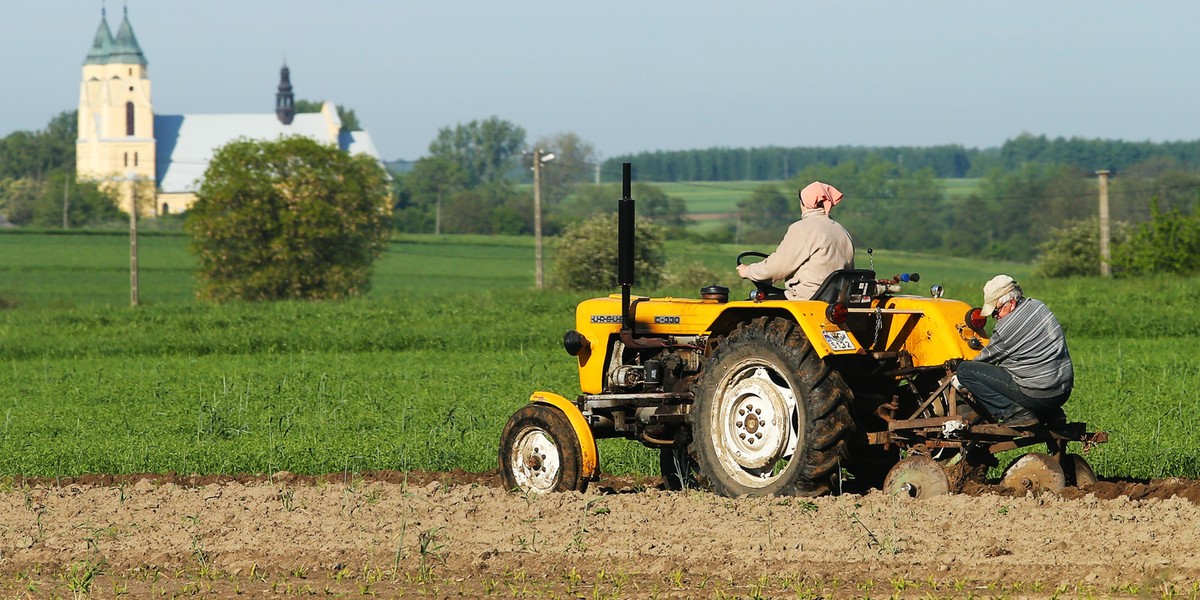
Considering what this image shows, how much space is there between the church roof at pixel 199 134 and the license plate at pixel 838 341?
13467 centimetres

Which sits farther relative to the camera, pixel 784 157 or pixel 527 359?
pixel 784 157

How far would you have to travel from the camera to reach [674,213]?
93.9 meters

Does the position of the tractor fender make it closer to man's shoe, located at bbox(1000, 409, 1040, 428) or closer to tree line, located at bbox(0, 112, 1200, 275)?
man's shoe, located at bbox(1000, 409, 1040, 428)

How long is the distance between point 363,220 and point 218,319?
2929cm

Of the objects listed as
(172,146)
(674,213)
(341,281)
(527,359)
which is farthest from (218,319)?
(172,146)

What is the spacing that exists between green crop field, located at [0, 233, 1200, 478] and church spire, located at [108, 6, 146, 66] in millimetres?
122330

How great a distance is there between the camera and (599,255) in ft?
150

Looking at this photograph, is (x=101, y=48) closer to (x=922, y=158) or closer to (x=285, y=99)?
(x=285, y=99)

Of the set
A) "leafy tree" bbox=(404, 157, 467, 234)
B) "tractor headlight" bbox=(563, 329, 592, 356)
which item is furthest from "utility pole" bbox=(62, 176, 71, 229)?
"tractor headlight" bbox=(563, 329, 592, 356)

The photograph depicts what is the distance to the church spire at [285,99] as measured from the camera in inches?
5797

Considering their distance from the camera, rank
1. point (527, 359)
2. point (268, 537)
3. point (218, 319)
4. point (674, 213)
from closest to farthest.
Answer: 1. point (268, 537)
2. point (527, 359)
3. point (218, 319)
4. point (674, 213)

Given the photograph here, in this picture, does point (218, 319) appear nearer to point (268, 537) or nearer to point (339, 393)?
point (339, 393)

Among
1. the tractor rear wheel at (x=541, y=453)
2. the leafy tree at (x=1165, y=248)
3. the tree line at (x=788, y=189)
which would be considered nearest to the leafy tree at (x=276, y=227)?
the tree line at (x=788, y=189)

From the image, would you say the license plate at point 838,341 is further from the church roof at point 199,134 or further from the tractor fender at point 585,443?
the church roof at point 199,134
